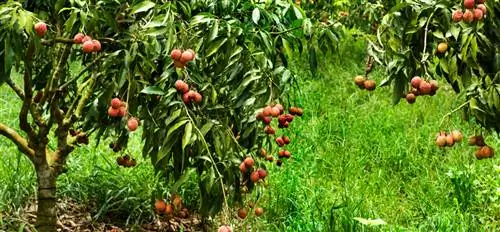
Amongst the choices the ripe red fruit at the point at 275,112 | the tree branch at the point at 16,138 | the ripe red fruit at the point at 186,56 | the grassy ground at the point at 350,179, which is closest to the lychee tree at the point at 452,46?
the ripe red fruit at the point at 275,112

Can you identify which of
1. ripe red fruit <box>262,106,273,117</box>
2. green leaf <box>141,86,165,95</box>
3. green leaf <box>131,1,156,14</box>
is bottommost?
ripe red fruit <box>262,106,273,117</box>

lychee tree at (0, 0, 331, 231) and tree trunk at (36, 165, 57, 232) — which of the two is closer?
lychee tree at (0, 0, 331, 231)

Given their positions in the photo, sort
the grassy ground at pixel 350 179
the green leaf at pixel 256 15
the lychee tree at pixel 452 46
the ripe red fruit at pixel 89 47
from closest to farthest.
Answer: the lychee tree at pixel 452 46
the ripe red fruit at pixel 89 47
the green leaf at pixel 256 15
the grassy ground at pixel 350 179

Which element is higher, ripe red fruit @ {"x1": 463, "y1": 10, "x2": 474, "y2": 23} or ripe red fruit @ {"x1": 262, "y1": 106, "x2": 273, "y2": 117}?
ripe red fruit @ {"x1": 463, "y1": 10, "x2": 474, "y2": 23}

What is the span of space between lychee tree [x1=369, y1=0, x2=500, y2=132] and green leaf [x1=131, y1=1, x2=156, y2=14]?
63 centimetres

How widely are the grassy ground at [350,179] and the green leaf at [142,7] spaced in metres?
1.47

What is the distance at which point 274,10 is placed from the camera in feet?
8.00

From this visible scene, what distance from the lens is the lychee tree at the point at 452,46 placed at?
5.43 feet

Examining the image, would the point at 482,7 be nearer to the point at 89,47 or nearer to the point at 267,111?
the point at 267,111

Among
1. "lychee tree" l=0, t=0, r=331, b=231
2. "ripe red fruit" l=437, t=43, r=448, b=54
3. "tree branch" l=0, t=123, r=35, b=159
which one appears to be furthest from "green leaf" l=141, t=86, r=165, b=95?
"tree branch" l=0, t=123, r=35, b=159

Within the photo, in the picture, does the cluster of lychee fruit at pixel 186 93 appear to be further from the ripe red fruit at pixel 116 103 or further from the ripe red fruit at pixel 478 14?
the ripe red fruit at pixel 478 14

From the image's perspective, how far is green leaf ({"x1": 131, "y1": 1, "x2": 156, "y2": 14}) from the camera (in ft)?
6.00

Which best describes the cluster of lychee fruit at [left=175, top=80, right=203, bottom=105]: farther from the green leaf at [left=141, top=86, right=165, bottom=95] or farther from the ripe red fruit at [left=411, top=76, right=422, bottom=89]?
the ripe red fruit at [left=411, top=76, right=422, bottom=89]

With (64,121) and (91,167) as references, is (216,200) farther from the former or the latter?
(91,167)
